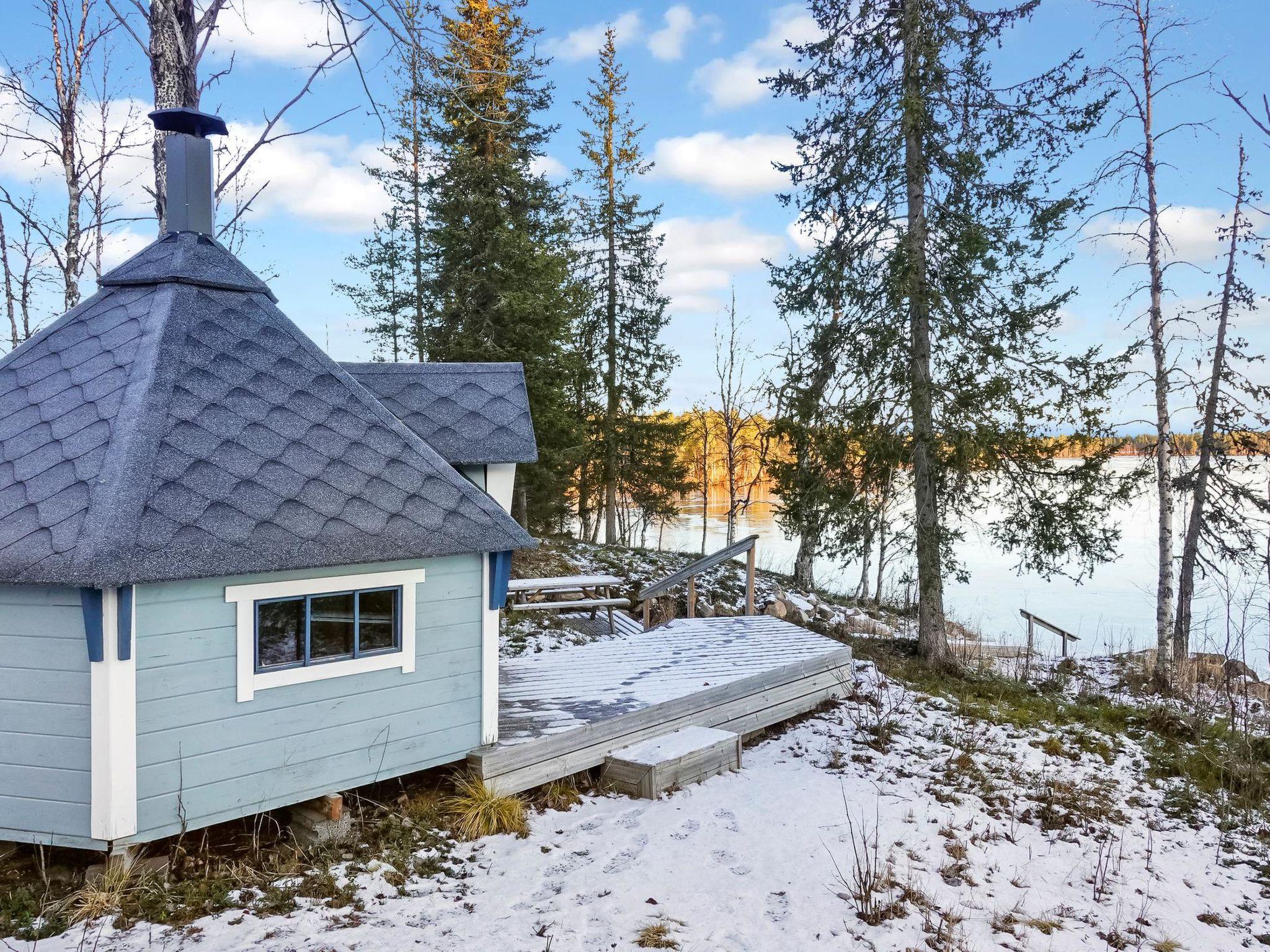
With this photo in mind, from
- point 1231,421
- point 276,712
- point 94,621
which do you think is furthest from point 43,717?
point 1231,421

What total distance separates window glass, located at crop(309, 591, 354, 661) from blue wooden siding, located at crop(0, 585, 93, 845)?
122cm

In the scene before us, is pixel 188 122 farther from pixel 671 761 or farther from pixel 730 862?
pixel 730 862

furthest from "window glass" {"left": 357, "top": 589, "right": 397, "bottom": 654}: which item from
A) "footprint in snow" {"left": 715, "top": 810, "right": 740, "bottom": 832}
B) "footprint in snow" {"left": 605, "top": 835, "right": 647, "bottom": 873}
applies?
"footprint in snow" {"left": 715, "top": 810, "right": 740, "bottom": 832}

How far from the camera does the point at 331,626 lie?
16.6ft

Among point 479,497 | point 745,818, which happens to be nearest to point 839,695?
point 745,818

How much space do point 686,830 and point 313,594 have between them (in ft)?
10.4

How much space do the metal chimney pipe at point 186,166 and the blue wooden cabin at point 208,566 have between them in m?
0.02

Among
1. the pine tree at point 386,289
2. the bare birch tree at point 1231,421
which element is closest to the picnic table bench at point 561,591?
the bare birch tree at point 1231,421

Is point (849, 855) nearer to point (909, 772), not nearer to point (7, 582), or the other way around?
point (909, 772)

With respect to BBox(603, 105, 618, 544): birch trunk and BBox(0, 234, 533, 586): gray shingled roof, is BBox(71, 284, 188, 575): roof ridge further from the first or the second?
BBox(603, 105, 618, 544): birch trunk

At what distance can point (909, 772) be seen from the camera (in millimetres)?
6895

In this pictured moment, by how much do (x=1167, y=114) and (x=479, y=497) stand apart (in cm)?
1319

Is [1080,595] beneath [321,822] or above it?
beneath

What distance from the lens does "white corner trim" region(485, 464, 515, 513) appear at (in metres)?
6.98
